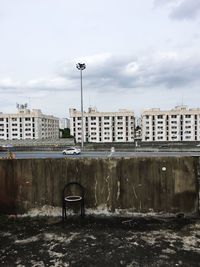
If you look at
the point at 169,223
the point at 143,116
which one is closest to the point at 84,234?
the point at 169,223

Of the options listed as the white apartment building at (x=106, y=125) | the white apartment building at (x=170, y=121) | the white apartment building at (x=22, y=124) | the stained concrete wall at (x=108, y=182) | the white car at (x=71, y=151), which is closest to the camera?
the stained concrete wall at (x=108, y=182)

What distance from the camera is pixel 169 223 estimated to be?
4.95 m

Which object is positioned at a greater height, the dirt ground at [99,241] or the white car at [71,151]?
the dirt ground at [99,241]

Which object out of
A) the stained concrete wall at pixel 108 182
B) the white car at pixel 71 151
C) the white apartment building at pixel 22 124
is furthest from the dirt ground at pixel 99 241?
the white apartment building at pixel 22 124

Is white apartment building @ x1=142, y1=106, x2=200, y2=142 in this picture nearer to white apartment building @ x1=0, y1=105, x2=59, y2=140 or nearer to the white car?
white apartment building @ x1=0, y1=105, x2=59, y2=140

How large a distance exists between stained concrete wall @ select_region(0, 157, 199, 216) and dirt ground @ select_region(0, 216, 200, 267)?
0.31 m

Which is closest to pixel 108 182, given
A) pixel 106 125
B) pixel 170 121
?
pixel 106 125

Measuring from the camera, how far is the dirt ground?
140 inches

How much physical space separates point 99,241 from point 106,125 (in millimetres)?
101245

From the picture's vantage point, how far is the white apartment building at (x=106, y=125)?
341ft

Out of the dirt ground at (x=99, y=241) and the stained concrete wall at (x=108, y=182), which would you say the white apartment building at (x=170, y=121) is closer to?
the stained concrete wall at (x=108, y=182)

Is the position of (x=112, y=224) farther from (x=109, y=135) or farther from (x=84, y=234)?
(x=109, y=135)

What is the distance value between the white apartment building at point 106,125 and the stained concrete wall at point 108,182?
322 ft

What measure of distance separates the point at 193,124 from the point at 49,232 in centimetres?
10409
